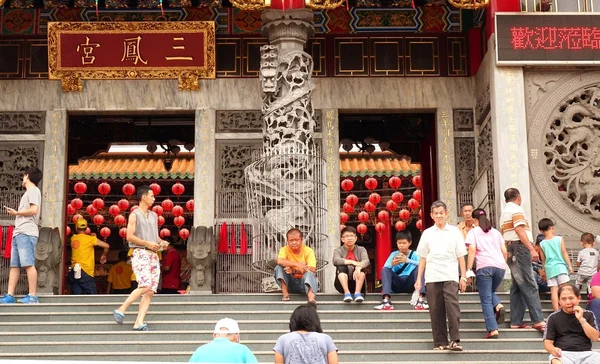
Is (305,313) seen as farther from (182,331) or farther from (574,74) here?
(574,74)

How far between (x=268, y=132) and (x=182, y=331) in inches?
160

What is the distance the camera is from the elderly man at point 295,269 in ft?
38.4

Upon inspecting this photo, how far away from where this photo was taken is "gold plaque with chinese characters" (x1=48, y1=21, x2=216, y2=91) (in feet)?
52.8

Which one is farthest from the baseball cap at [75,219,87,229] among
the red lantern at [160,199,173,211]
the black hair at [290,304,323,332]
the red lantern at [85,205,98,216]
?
the black hair at [290,304,323,332]

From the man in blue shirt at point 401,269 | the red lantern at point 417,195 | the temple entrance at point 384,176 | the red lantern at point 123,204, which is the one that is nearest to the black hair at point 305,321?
the man in blue shirt at point 401,269

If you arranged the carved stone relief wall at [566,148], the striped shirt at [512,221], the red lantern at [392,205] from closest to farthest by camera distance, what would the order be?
the striped shirt at [512,221]
the carved stone relief wall at [566,148]
the red lantern at [392,205]

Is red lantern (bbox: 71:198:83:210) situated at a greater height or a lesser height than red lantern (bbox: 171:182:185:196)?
lesser

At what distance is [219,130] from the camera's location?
1612 cm

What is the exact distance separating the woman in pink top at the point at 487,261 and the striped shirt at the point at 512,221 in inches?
11.0

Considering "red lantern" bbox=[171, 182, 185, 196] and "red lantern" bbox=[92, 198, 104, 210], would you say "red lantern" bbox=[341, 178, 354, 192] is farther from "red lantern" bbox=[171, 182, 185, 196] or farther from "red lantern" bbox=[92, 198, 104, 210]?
"red lantern" bbox=[92, 198, 104, 210]

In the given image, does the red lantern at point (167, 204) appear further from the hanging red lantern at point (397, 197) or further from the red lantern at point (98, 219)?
the hanging red lantern at point (397, 197)

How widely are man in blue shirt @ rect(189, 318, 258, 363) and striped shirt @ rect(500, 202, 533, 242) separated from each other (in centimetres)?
473

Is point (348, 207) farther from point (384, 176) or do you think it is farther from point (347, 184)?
point (384, 176)

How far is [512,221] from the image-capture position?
450 inches
